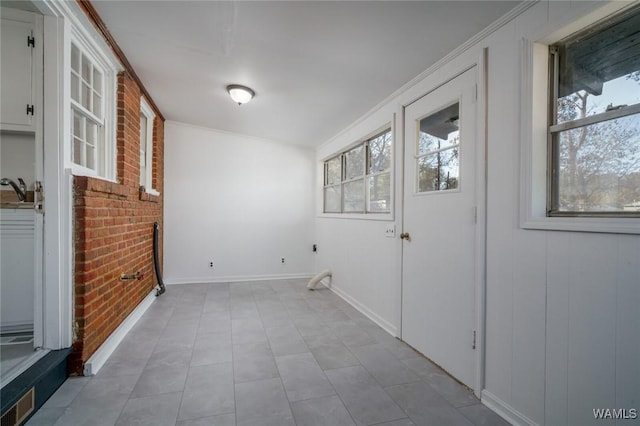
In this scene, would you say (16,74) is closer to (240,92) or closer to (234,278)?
(240,92)

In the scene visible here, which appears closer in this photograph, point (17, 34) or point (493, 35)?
point (493, 35)

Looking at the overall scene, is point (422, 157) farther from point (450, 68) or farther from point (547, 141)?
point (547, 141)

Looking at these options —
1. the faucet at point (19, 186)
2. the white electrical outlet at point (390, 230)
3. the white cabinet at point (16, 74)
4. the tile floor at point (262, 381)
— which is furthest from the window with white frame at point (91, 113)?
the white electrical outlet at point (390, 230)

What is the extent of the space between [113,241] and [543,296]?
3.22 metres

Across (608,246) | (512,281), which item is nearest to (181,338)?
(512,281)

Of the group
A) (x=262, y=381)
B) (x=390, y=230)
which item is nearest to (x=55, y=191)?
(x=262, y=381)

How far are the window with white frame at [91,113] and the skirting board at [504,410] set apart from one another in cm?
321

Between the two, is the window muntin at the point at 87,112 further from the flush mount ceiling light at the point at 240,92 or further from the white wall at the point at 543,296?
the white wall at the point at 543,296

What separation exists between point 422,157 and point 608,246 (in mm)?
1501

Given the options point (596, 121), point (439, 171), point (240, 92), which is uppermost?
point (240, 92)

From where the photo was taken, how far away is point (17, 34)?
2113mm

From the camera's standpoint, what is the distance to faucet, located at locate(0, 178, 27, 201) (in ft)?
7.05

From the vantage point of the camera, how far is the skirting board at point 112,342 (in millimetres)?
2076

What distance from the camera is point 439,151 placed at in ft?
7.86
